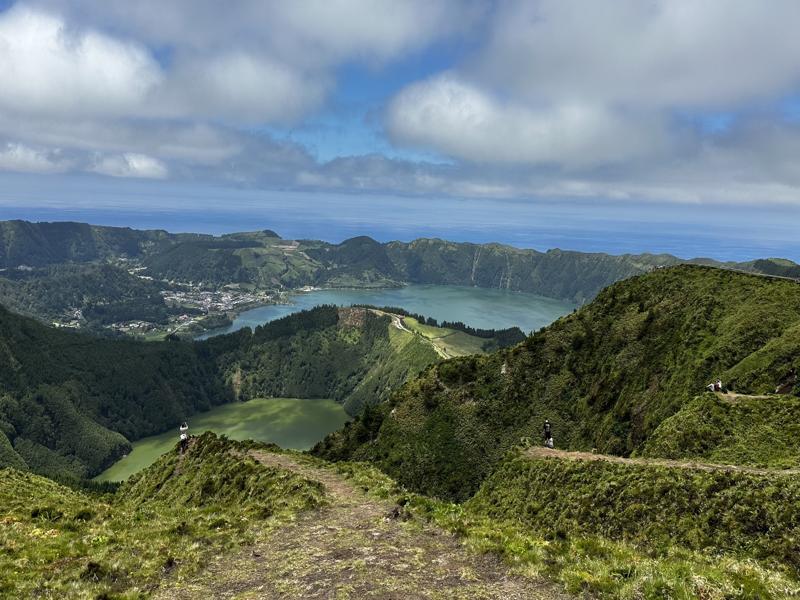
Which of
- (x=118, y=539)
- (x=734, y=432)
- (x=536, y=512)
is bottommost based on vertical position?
(x=536, y=512)

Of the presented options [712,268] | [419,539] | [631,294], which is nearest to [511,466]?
[419,539]

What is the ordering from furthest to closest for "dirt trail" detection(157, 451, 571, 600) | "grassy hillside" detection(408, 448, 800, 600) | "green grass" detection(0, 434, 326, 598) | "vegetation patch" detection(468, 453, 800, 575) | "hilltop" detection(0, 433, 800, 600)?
"vegetation patch" detection(468, 453, 800, 575) → "green grass" detection(0, 434, 326, 598) → "dirt trail" detection(157, 451, 571, 600) → "hilltop" detection(0, 433, 800, 600) → "grassy hillside" detection(408, 448, 800, 600)

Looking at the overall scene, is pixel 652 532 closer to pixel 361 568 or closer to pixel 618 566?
pixel 618 566

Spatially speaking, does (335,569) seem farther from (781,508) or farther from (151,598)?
(781,508)

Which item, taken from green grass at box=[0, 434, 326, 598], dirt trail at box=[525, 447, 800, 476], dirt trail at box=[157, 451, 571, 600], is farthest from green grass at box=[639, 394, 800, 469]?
green grass at box=[0, 434, 326, 598]

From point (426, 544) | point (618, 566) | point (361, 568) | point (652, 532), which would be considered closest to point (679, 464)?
point (652, 532)

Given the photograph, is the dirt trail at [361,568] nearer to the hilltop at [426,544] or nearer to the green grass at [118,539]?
the hilltop at [426,544]

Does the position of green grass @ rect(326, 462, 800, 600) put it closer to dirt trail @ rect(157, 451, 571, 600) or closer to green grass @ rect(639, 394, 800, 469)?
dirt trail @ rect(157, 451, 571, 600)
